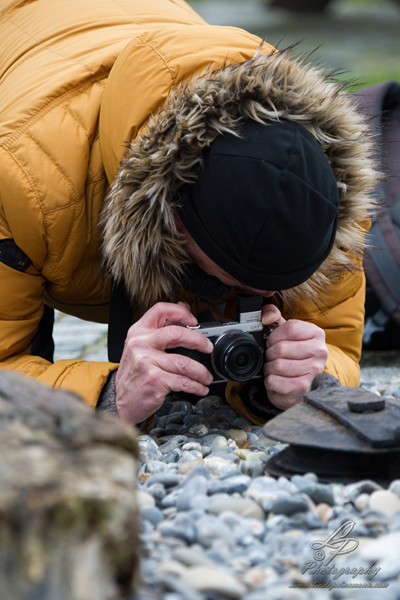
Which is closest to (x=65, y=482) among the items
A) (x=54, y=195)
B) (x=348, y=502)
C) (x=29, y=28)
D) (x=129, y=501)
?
(x=129, y=501)

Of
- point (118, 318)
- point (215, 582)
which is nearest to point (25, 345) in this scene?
point (118, 318)

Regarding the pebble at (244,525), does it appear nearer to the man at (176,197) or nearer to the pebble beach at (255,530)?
the pebble beach at (255,530)

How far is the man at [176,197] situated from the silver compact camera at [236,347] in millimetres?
39

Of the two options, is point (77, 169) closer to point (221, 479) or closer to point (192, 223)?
point (192, 223)

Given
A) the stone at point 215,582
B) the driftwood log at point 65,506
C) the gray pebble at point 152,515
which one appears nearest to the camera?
the driftwood log at point 65,506

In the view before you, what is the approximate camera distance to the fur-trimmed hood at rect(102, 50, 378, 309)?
178cm

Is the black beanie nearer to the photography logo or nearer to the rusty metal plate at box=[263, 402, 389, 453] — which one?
the rusty metal plate at box=[263, 402, 389, 453]

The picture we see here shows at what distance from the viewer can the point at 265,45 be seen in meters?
2.18

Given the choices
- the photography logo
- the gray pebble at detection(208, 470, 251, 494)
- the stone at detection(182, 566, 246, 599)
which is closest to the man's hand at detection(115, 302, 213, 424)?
the gray pebble at detection(208, 470, 251, 494)

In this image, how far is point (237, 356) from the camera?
6.50ft

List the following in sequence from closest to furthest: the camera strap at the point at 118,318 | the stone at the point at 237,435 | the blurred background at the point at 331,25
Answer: the stone at the point at 237,435
the camera strap at the point at 118,318
the blurred background at the point at 331,25

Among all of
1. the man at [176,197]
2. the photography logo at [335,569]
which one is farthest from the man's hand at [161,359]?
the photography logo at [335,569]

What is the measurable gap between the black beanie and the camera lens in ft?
0.61

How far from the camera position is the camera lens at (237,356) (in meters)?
1.96
